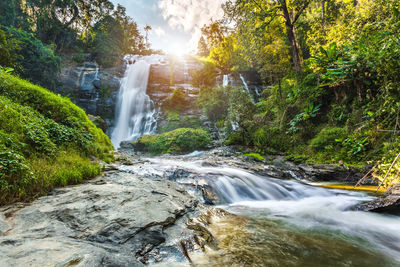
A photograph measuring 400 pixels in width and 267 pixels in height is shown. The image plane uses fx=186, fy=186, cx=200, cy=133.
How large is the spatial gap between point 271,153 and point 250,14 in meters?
8.24

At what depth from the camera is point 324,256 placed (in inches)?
86.2

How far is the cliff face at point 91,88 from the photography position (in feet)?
78.6

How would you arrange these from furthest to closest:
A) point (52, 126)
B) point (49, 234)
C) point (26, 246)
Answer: point (52, 126) < point (49, 234) < point (26, 246)

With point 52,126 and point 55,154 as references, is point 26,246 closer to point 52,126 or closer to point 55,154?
point 55,154

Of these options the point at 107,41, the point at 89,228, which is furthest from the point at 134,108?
the point at 89,228

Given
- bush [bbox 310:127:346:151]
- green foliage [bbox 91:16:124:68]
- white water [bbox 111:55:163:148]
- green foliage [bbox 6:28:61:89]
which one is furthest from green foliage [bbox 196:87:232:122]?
green foliage [bbox 91:16:124:68]

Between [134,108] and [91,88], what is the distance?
20.6ft

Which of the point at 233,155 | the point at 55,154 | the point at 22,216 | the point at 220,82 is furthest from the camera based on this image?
the point at 220,82

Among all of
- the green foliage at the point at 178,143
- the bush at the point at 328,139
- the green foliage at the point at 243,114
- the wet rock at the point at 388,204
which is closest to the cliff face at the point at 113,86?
the green foliage at the point at 178,143

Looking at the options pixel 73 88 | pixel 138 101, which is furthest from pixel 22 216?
pixel 73 88

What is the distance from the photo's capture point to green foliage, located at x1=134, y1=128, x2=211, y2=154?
49.1 feet

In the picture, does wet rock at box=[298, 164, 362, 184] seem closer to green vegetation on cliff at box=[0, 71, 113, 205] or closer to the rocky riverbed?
the rocky riverbed

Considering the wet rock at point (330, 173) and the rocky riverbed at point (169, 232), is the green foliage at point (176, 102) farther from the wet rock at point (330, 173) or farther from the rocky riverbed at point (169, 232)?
the rocky riverbed at point (169, 232)

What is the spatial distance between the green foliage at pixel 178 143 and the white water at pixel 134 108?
19.4ft
